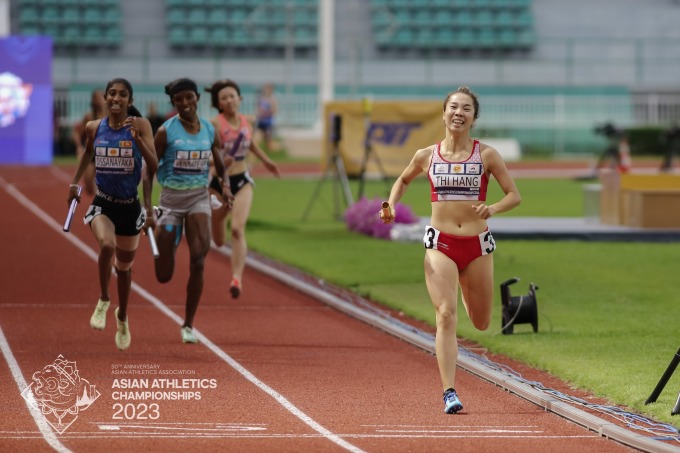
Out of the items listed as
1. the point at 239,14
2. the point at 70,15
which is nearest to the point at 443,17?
the point at 239,14

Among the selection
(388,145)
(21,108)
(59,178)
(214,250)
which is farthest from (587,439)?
(21,108)

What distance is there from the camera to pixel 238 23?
49594mm

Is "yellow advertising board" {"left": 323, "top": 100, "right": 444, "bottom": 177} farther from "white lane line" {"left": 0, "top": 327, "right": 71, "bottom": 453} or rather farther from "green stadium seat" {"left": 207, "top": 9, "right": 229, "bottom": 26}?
"white lane line" {"left": 0, "top": 327, "right": 71, "bottom": 453}

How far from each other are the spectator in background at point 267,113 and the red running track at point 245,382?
2551 centimetres

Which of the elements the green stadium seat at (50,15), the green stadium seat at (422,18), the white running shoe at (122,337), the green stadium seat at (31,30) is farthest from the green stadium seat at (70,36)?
the white running shoe at (122,337)

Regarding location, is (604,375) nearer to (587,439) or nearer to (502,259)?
(587,439)

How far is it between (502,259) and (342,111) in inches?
582

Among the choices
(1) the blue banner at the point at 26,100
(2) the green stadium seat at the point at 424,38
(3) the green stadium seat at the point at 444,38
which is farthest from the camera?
(3) the green stadium seat at the point at 444,38

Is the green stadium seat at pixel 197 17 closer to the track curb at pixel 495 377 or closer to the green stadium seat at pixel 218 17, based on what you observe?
the green stadium seat at pixel 218 17

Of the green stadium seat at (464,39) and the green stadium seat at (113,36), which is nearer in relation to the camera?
the green stadium seat at (113,36)

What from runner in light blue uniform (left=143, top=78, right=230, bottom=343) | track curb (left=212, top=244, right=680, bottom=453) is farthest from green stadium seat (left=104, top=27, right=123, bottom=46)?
runner in light blue uniform (left=143, top=78, right=230, bottom=343)

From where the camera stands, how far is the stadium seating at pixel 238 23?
48969mm

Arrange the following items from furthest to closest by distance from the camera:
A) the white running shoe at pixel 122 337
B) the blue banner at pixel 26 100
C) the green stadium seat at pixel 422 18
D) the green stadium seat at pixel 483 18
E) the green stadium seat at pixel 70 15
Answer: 1. the green stadium seat at pixel 483 18
2. the green stadium seat at pixel 422 18
3. the green stadium seat at pixel 70 15
4. the blue banner at pixel 26 100
5. the white running shoe at pixel 122 337

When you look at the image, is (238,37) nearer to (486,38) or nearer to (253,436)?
(486,38)
